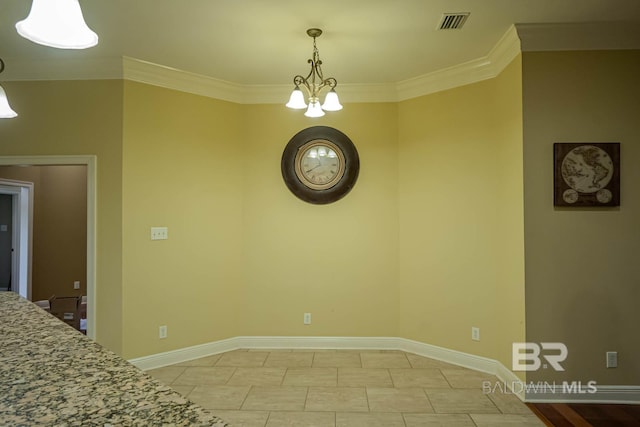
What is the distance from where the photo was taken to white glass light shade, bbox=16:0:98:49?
4.21 feet

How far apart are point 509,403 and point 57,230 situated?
6.37 metres

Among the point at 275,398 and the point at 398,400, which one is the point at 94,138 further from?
the point at 398,400

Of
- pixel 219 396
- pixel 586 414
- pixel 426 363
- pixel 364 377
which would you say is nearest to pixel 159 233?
pixel 219 396

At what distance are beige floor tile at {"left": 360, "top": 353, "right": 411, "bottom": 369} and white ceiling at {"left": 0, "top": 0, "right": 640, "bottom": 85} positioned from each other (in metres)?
2.79

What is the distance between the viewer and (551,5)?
273 cm

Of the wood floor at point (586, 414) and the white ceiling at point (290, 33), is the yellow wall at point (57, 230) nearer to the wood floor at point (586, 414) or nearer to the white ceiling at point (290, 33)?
the white ceiling at point (290, 33)

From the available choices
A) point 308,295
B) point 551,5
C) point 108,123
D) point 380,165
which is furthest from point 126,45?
point 551,5

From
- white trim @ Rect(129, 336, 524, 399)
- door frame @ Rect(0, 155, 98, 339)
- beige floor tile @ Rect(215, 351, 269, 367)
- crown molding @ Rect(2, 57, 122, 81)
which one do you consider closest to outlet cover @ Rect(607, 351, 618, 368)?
white trim @ Rect(129, 336, 524, 399)

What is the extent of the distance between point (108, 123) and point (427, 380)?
3600 millimetres

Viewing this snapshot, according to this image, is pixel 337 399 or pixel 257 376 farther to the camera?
pixel 257 376

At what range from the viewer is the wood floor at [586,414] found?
2734mm

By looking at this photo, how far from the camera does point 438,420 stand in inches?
110

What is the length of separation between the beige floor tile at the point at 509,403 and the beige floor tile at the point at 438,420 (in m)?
0.33

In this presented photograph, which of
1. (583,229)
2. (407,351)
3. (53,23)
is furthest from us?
(407,351)
